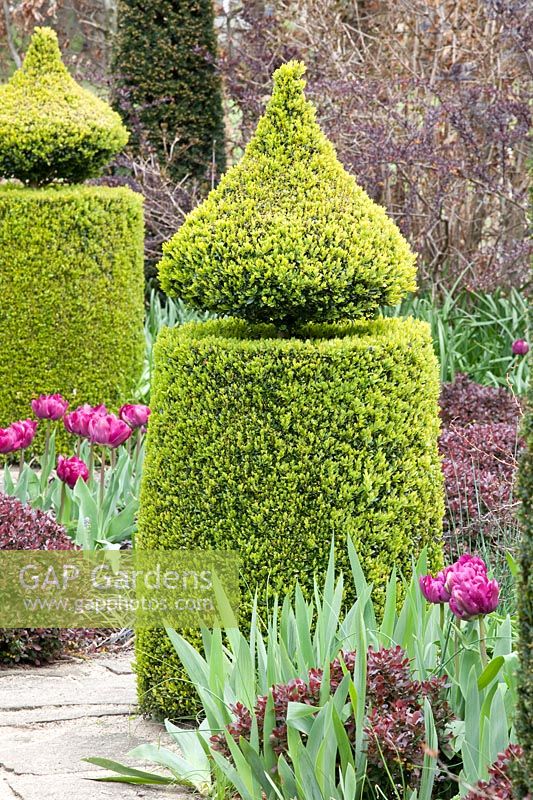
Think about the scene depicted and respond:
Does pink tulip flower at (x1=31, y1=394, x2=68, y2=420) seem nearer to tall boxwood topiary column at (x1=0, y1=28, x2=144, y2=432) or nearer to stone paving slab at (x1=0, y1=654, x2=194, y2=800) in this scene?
stone paving slab at (x1=0, y1=654, x2=194, y2=800)

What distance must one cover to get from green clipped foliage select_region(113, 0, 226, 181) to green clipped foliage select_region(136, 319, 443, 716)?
629 cm

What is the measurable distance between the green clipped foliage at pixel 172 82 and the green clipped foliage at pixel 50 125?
6.51 feet

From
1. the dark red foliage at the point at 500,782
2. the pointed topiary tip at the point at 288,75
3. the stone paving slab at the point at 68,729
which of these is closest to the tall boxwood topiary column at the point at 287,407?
the stone paving slab at the point at 68,729

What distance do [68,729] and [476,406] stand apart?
11.9ft

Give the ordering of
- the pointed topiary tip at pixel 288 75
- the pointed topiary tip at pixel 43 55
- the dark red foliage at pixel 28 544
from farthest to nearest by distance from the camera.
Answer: the pointed topiary tip at pixel 43 55, the dark red foliage at pixel 28 544, the pointed topiary tip at pixel 288 75

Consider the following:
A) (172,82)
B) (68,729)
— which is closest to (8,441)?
(68,729)

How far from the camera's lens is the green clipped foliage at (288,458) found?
304cm

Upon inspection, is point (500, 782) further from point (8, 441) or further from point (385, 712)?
point (8, 441)

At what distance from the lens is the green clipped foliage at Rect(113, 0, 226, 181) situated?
9148 millimetres

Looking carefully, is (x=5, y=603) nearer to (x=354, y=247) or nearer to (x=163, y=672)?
(x=163, y=672)

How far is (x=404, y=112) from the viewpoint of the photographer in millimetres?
8711

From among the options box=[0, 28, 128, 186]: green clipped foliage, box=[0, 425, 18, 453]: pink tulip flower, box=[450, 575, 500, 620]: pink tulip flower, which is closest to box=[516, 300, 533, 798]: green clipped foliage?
box=[450, 575, 500, 620]: pink tulip flower

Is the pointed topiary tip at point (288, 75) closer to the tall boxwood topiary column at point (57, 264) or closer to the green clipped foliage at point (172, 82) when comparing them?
the tall boxwood topiary column at point (57, 264)

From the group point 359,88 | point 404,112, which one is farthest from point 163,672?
point 404,112
